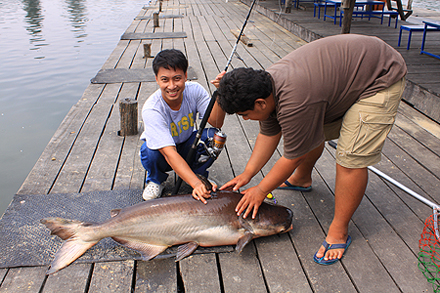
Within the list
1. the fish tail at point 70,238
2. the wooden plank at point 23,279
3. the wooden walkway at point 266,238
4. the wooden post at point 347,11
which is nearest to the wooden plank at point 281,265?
the wooden walkway at point 266,238

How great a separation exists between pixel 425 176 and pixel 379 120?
146cm

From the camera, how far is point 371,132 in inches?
81.8

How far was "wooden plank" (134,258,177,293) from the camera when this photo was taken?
6.88 ft

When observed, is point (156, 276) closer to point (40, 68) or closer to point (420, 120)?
point (420, 120)

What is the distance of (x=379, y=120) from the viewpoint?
2.07 metres

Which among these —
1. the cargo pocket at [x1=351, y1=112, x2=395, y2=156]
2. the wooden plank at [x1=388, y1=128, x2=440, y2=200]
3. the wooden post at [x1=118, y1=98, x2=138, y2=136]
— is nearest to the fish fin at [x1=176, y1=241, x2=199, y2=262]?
the cargo pocket at [x1=351, y1=112, x2=395, y2=156]

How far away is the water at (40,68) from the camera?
16.4ft

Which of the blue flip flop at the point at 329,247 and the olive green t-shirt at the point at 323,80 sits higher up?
the olive green t-shirt at the point at 323,80

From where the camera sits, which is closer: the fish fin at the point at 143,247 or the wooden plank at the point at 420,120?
the fish fin at the point at 143,247

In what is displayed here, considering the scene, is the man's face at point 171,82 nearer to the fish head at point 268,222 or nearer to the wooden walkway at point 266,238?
the wooden walkway at point 266,238

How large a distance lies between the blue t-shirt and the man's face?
10cm

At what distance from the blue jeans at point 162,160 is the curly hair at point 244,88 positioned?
1.01 meters

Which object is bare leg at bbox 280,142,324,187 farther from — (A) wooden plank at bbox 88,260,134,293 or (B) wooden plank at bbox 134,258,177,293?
(A) wooden plank at bbox 88,260,134,293

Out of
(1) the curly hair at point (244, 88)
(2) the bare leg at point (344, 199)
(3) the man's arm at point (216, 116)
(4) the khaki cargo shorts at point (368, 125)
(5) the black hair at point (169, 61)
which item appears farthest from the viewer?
(3) the man's arm at point (216, 116)
